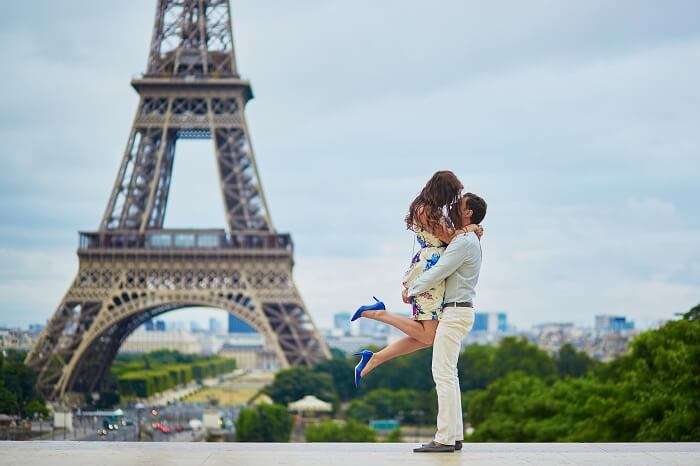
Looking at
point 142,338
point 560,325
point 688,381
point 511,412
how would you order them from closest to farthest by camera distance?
point 688,381 < point 511,412 < point 142,338 < point 560,325

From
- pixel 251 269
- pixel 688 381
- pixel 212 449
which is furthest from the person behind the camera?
pixel 251 269

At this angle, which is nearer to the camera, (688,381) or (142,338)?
(688,381)

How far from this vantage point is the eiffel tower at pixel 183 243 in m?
40.1

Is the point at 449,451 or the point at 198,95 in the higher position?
→ the point at 198,95

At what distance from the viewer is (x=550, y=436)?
26328 millimetres

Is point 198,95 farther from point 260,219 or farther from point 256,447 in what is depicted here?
point 256,447

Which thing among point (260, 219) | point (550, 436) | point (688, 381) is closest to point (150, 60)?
point (260, 219)

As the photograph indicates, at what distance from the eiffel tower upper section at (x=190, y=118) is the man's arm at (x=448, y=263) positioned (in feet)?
111

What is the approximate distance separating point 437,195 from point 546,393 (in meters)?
24.5

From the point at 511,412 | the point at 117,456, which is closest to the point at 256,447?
the point at 117,456

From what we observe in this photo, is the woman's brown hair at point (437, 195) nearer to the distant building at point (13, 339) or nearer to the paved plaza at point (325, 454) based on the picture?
the paved plaza at point (325, 454)

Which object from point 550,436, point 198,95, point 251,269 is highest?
point 198,95

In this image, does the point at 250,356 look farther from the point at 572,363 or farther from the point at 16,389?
the point at 16,389

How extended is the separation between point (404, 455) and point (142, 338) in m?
67.1
